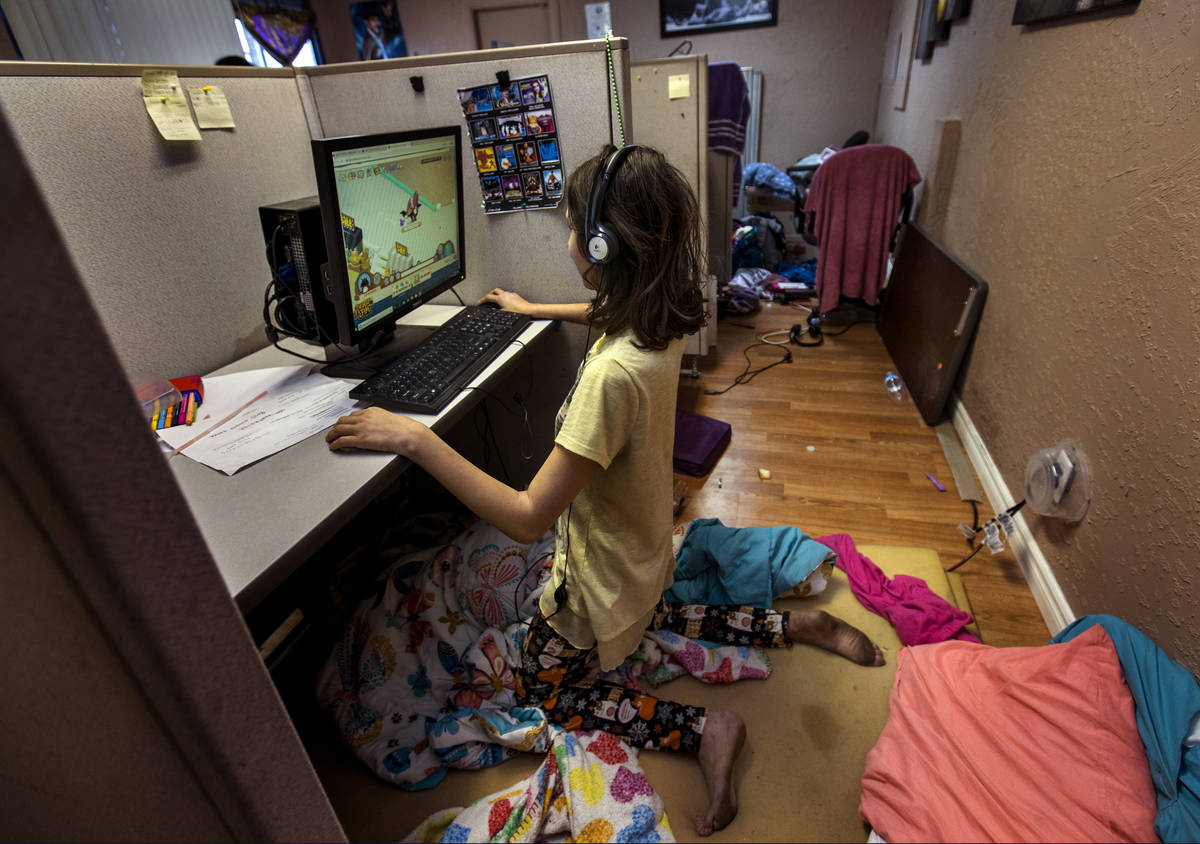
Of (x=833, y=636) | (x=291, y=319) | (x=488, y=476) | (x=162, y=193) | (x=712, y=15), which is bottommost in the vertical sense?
(x=833, y=636)

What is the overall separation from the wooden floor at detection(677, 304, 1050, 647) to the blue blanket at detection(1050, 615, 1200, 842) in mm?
453

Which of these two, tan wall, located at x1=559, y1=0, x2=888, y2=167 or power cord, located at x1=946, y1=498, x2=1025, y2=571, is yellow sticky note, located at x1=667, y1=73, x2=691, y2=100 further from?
tan wall, located at x1=559, y1=0, x2=888, y2=167

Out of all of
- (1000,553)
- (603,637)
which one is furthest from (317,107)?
(1000,553)

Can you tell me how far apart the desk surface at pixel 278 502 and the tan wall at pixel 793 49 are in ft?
14.8

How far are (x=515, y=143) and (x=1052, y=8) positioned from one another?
1.50 m

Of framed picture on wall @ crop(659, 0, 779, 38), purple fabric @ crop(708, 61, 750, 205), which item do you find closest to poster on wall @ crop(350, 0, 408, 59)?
framed picture on wall @ crop(659, 0, 779, 38)

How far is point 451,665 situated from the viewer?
1.26 m

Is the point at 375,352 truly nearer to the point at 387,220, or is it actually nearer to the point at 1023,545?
the point at 387,220

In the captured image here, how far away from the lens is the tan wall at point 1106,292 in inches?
A: 43.5

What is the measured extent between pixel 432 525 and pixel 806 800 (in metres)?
1.07

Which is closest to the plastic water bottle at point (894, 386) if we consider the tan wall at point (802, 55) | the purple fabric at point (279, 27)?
the tan wall at point (802, 55)

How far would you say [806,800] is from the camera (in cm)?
107

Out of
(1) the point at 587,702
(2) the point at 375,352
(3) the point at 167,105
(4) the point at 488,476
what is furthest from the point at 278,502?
(3) the point at 167,105

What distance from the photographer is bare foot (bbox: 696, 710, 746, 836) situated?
3.35 ft
